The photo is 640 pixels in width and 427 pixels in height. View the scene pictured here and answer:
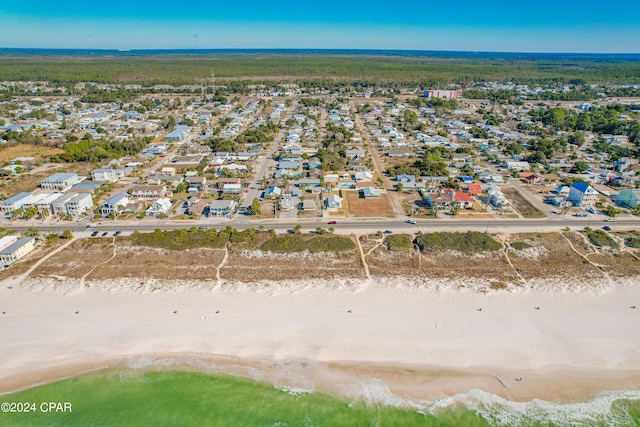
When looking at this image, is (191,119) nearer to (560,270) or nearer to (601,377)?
(560,270)

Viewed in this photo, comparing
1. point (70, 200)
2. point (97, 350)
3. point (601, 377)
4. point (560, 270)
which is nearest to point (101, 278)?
point (97, 350)

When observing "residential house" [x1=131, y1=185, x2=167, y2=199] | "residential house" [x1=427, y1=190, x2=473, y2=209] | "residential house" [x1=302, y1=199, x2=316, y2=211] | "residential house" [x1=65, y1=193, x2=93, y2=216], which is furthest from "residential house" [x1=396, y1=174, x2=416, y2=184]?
"residential house" [x1=65, y1=193, x2=93, y2=216]

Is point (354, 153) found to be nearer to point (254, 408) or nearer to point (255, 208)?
point (255, 208)

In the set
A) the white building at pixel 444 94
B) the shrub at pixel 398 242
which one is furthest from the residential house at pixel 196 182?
the white building at pixel 444 94

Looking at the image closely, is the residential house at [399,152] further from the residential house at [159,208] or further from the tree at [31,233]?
the tree at [31,233]

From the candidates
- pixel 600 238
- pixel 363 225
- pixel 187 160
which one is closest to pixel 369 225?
pixel 363 225

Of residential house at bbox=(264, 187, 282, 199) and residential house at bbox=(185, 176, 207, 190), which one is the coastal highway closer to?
residential house at bbox=(264, 187, 282, 199)
